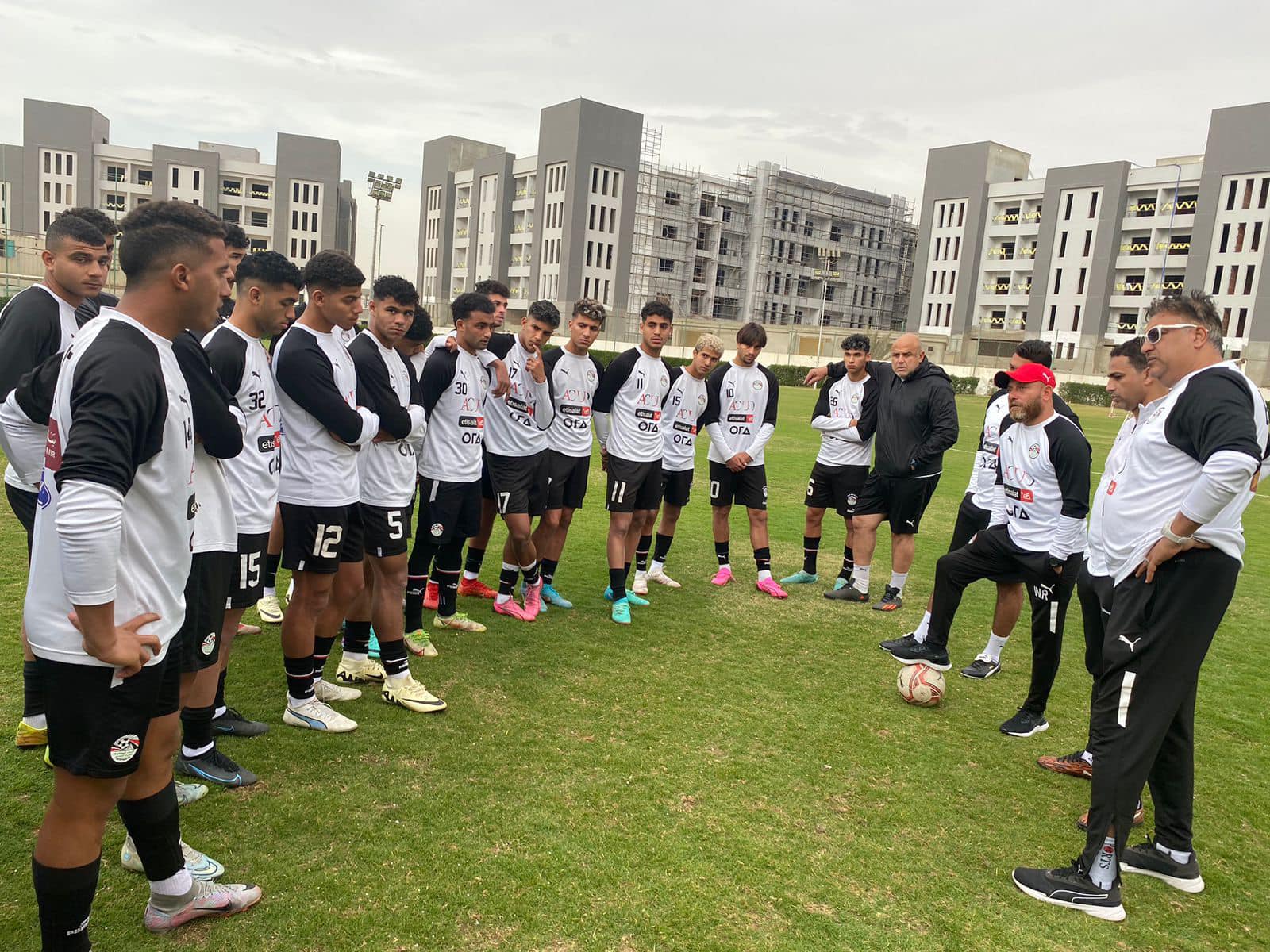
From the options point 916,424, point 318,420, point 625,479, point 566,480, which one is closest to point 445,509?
point 566,480

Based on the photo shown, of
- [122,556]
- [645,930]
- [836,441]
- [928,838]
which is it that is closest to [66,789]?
[122,556]

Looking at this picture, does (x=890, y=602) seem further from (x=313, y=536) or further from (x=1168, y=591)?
(x=313, y=536)

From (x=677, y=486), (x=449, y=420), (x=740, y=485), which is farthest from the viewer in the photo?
(x=740, y=485)

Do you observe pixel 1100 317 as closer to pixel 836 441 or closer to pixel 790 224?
pixel 790 224

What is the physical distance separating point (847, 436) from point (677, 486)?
1785 mm

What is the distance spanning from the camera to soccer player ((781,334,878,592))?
326 inches

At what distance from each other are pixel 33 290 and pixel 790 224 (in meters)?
93.1

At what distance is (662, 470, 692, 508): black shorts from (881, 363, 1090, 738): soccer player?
10.0ft

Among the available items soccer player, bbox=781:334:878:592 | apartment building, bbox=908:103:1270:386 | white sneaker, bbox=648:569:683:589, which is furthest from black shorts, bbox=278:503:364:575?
apartment building, bbox=908:103:1270:386

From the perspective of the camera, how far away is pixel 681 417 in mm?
7902

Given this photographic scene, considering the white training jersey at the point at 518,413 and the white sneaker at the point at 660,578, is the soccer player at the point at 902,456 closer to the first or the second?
the white sneaker at the point at 660,578

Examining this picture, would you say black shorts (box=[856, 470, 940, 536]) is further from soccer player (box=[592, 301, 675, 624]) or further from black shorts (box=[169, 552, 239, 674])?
black shorts (box=[169, 552, 239, 674])

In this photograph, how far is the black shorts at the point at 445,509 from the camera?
5855 millimetres

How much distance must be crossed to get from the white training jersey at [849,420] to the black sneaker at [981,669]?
8.04ft
